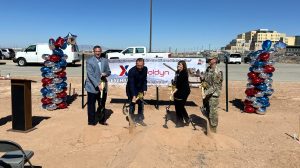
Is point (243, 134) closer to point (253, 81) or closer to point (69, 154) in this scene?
point (253, 81)

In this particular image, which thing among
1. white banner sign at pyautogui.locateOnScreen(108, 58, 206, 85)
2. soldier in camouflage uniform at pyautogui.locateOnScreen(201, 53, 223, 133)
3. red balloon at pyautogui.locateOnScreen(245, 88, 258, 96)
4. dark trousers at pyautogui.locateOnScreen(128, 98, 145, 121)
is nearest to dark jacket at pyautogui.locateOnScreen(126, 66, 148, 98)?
dark trousers at pyautogui.locateOnScreen(128, 98, 145, 121)

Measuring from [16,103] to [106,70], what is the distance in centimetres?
218

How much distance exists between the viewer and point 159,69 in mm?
10469

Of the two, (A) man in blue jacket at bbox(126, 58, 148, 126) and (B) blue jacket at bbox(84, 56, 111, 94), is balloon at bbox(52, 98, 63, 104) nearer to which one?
(B) blue jacket at bbox(84, 56, 111, 94)

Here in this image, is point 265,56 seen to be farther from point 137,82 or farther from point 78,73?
point 78,73

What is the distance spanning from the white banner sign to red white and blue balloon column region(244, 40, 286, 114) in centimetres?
154

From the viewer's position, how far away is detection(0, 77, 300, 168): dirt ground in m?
5.64

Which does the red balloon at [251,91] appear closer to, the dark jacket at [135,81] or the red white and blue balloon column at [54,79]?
the dark jacket at [135,81]

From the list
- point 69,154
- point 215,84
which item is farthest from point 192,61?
point 69,154

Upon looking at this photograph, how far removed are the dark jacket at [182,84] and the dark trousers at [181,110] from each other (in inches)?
5.8

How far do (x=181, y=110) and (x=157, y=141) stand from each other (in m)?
1.79

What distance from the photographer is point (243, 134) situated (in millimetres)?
7652

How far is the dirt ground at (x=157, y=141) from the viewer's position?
5.64 meters

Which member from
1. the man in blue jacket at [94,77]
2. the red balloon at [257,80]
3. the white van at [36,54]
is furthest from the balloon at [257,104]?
the white van at [36,54]
